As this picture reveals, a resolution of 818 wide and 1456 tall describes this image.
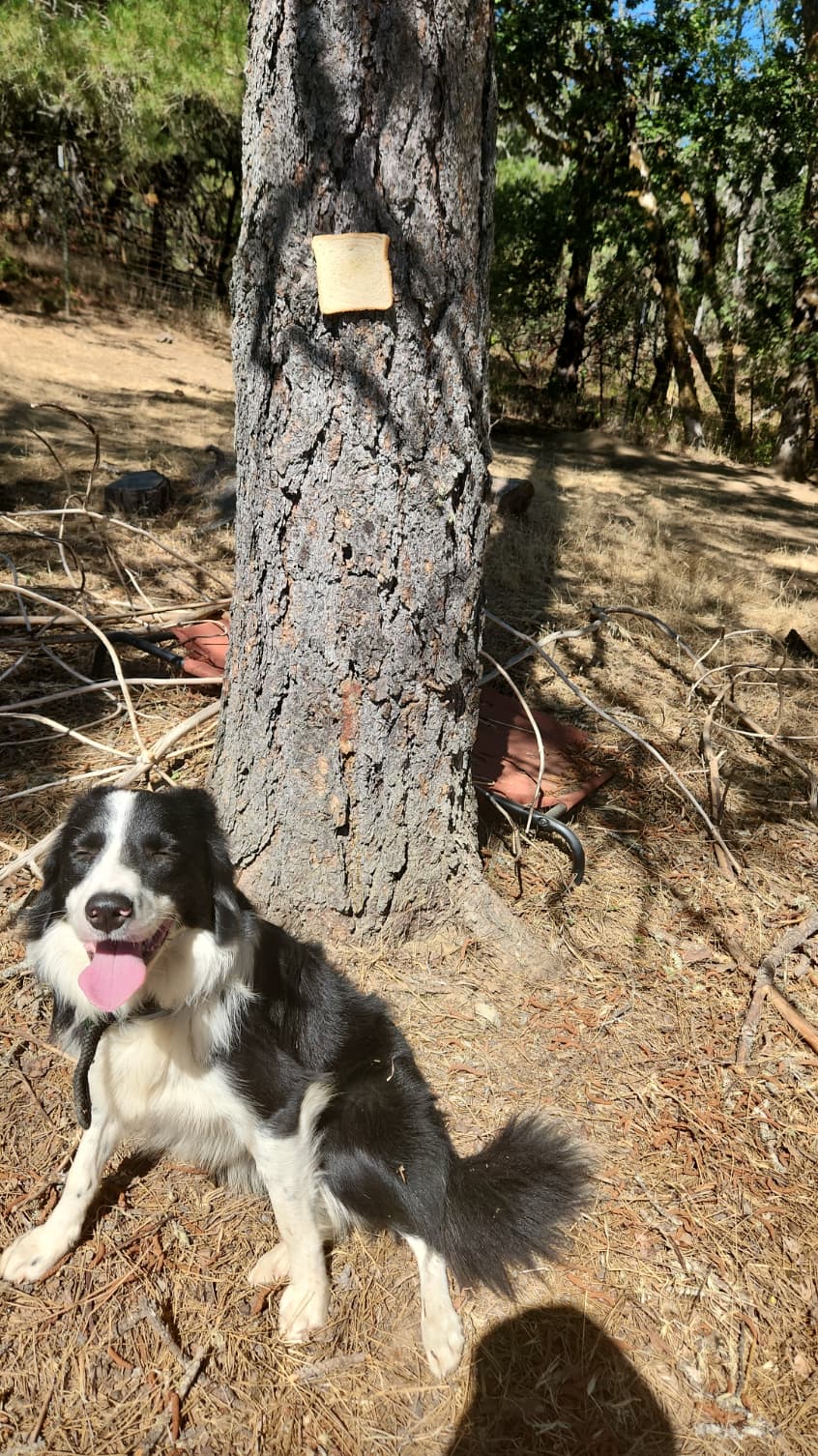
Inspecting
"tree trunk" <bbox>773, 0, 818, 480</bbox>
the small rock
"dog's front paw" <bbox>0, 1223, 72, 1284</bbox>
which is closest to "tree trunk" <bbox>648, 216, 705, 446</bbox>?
"tree trunk" <bbox>773, 0, 818, 480</bbox>

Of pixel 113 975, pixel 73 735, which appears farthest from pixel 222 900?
pixel 73 735

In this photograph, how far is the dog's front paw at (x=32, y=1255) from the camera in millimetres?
1776

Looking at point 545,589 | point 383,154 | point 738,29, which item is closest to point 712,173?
point 738,29

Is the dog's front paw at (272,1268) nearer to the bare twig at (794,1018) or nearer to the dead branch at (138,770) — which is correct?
the dead branch at (138,770)

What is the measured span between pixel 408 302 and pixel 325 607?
78cm

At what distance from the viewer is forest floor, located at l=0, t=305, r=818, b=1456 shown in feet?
5.27

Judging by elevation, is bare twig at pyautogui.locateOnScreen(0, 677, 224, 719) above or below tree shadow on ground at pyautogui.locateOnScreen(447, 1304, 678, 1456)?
above

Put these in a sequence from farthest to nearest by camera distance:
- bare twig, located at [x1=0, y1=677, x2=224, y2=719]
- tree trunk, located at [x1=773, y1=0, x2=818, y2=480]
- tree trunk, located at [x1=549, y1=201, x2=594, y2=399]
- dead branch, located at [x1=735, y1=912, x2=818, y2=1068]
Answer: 1. tree trunk, located at [x1=549, y1=201, x2=594, y2=399]
2. tree trunk, located at [x1=773, y1=0, x2=818, y2=480]
3. bare twig, located at [x1=0, y1=677, x2=224, y2=719]
4. dead branch, located at [x1=735, y1=912, x2=818, y2=1068]

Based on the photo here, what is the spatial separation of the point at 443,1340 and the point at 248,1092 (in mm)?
617

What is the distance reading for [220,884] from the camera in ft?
5.96

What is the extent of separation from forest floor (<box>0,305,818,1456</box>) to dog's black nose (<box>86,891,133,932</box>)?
81 centimetres

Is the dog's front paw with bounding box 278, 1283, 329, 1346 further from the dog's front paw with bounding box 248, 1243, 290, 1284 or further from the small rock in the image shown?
the small rock

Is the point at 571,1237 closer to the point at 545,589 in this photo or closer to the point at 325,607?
the point at 325,607

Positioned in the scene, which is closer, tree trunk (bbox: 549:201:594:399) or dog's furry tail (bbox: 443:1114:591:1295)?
dog's furry tail (bbox: 443:1114:591:1295)
